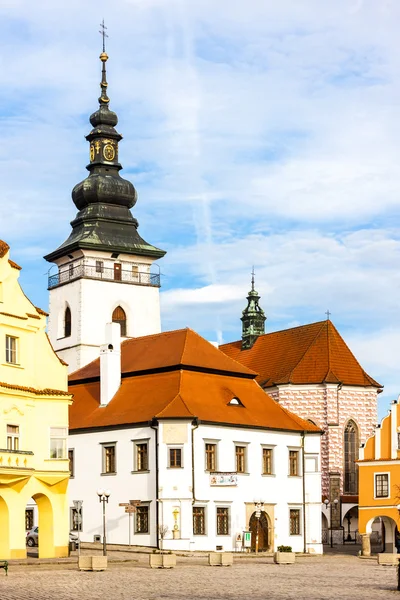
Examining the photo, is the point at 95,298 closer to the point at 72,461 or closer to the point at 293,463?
the point at 72,461

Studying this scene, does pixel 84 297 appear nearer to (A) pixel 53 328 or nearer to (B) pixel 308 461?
(A) pixel 53 328

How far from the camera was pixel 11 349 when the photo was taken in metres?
47.5

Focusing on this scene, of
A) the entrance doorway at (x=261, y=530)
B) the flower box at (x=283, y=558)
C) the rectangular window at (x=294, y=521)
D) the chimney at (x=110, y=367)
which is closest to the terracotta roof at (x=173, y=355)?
the chimney at (x=110, y=367)

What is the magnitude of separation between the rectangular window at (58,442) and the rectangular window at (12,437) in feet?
6.51

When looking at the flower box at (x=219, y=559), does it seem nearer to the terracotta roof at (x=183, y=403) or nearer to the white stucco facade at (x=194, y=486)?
the white stucco facade at (x=194, y=486)

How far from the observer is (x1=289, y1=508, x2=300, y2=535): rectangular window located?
60094 millimetres

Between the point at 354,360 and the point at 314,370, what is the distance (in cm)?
348

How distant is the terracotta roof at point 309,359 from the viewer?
79.4 meters

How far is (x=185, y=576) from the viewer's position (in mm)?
36688

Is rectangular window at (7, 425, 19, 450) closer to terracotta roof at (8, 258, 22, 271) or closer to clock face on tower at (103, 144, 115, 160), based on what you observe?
terracotta roof at (8, 258, 22, 271)

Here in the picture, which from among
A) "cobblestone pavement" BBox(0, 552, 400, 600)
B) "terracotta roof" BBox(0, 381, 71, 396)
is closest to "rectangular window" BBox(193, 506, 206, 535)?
"cobblestone pavement" BBox(0, 552, 400, 600)

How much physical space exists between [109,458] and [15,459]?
537 inches

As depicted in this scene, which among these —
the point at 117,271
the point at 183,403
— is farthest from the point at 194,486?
the point at 117,271

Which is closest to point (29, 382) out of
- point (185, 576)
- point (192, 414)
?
point (192, 414)
